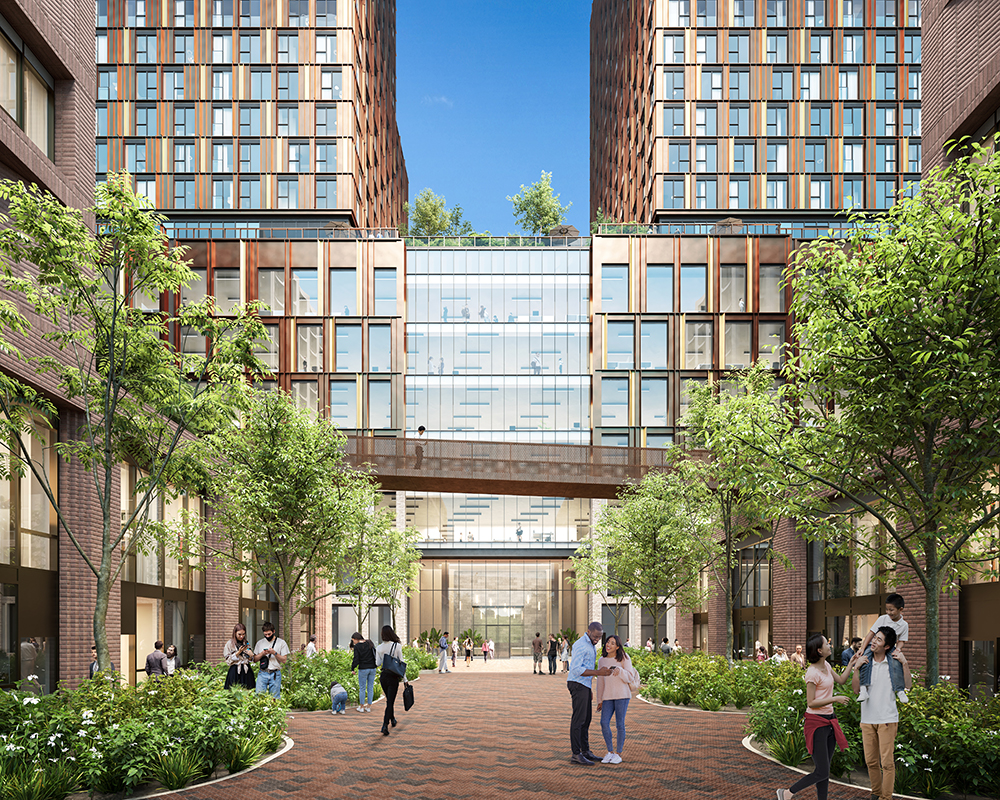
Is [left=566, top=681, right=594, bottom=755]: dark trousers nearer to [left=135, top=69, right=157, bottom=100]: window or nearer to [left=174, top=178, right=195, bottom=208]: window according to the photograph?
[left=174, top=178, right=195, bottom=208]: window

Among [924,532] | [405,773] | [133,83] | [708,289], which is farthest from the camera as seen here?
[133,83]

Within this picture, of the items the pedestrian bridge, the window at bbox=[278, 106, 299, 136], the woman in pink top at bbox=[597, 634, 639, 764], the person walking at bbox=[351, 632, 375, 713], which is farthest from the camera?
the window at bbox=[278, 106, 299, 136]

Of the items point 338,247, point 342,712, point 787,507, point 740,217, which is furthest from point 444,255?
point 787,507

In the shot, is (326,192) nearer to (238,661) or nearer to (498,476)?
(498,476)

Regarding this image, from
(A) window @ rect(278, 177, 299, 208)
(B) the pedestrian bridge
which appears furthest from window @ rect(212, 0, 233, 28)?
(B) the pedestrian bridge

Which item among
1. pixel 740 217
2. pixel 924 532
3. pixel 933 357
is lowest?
pixel 924 532

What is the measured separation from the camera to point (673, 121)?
68625 mm

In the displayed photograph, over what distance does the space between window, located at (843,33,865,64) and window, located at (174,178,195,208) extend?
4526cm

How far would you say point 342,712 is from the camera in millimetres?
19516

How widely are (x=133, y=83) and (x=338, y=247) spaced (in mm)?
21577

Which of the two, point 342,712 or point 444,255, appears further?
point 444,255

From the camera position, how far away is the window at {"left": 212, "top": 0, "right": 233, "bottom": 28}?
221 ft

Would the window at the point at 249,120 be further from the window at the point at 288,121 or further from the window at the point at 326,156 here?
the window at the point at 326,156

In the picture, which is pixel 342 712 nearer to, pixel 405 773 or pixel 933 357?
pixel 405 773
